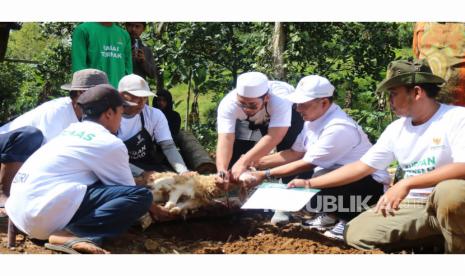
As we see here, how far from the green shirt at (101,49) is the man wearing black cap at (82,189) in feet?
6.34

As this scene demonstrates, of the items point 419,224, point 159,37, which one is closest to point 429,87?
point 419,224

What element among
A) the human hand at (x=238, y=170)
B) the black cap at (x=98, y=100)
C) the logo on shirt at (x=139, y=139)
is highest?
the black cap at (x=98, y=100)

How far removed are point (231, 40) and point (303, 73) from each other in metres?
1.13

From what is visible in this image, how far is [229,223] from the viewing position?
5387 millimetres

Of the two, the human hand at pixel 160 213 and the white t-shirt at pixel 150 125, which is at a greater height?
the white t-shirt at pixel 150 125

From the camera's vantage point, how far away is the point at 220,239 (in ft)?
16.7

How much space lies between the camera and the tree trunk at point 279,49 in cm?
827

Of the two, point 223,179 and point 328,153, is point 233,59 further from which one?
point 328,153

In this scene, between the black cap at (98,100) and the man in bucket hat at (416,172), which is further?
the black cap at (98,100)

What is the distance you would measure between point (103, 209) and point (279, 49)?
4.68 metres

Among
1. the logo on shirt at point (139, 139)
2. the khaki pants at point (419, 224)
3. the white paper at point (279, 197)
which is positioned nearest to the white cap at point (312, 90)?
the white paper at point (279, 197)

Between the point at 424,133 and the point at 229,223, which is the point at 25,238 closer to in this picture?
the point at 229,223

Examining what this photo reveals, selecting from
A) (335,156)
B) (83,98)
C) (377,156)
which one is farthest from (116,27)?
(377,156)

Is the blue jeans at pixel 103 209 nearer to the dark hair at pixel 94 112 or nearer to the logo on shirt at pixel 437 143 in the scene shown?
the dark hair at pixel 94 112
